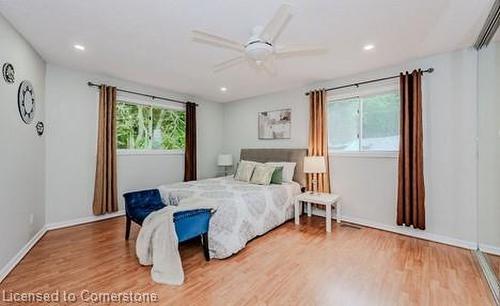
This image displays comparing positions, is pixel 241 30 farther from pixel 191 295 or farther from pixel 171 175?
pixel 171 175

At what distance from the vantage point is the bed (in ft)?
9.12

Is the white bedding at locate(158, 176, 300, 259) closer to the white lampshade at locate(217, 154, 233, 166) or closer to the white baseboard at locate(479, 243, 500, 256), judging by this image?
the white lampshade at locate(217, 154, 233, 166)

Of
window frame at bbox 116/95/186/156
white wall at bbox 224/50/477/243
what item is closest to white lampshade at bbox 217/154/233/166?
window frame at bbox 116/95/186/156

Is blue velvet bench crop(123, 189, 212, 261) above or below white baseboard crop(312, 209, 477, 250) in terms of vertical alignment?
above

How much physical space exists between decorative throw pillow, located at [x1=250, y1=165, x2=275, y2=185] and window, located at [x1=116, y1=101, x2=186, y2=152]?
201 centimetres

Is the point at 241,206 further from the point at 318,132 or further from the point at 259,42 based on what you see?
the point at 318,132

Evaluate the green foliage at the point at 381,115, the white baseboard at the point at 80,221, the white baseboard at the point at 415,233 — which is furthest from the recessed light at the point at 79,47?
the white baseboard at the point at 415,233

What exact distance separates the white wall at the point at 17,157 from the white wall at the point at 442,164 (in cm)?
445

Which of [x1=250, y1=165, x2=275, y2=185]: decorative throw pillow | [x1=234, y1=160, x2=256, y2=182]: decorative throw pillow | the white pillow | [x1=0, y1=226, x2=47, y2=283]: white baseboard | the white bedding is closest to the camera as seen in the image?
[x1=0, y1=226, x2=47, y2=283]: white baseboard

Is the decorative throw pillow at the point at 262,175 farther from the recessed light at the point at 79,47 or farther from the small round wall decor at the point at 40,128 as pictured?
the small round wall decor at the point at 40,128

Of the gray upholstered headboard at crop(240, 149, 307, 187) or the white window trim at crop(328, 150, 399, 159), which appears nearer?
the white window trim at crop(328, 150, 399, 159)

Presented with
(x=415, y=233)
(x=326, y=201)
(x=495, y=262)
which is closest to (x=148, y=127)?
(x=326, y=201)

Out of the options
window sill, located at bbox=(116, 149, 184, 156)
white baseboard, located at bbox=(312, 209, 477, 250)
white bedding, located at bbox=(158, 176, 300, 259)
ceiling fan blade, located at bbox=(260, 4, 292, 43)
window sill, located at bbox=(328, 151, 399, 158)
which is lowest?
white baseboard, located at bbox=(312, 209, 477, 250)

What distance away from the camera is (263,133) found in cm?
538
